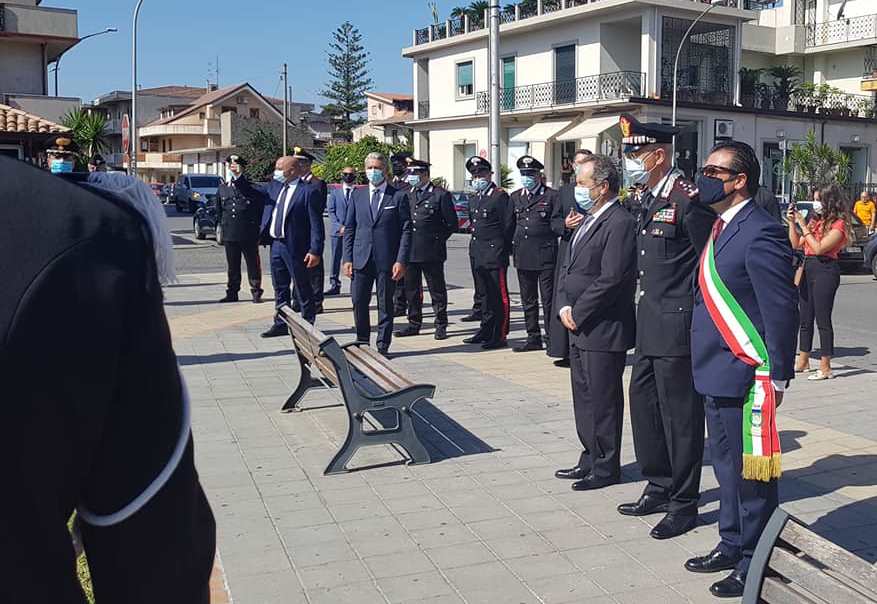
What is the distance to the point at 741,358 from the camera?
4.31 meters

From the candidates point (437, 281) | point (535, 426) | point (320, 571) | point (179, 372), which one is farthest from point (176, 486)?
point (437, 281)

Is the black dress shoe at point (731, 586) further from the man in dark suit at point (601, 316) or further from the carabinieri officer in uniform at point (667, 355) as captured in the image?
the man in dark suit at point (601, 316)

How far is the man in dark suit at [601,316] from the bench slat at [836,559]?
3.15 meters

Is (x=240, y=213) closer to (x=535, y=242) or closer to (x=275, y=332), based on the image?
(x=275, y=332)

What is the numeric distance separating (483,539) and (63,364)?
3.99m

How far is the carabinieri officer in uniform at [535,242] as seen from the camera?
34.4ft

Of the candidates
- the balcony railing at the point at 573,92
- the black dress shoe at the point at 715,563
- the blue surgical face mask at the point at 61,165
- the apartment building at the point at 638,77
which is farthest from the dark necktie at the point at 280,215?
the balcony railing at the point at 573,92

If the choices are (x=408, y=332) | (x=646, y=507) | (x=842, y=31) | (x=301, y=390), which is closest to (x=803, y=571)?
(x=646, y=507)

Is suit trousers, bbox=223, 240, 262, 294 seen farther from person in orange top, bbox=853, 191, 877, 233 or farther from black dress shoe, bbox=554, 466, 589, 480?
person in orange top, bbox=853, 191, 877, 233

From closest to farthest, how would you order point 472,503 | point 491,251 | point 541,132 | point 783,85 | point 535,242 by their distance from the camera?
1. point 472,503
2. point 535,242
3. point 491,251
4. point 541,132
5. point 783,85

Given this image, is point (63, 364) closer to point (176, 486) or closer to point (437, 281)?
point (176, 486)

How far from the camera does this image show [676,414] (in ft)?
16.3

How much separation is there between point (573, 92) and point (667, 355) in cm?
3507

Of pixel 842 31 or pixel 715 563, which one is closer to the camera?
pixel 715 563
